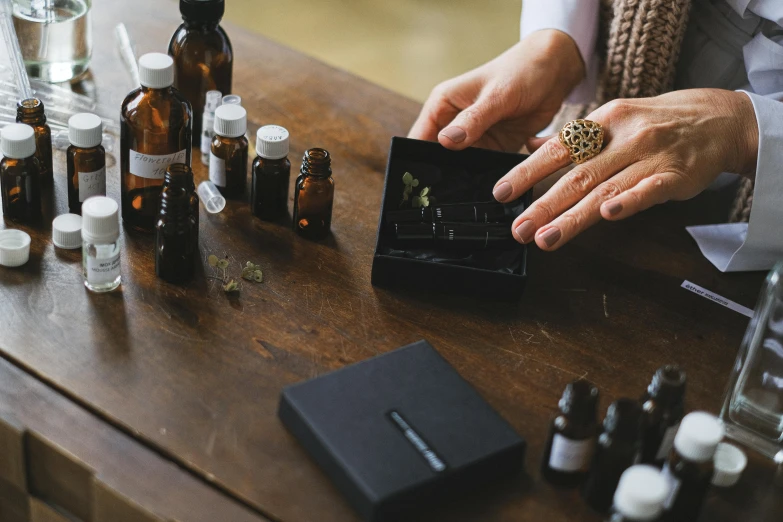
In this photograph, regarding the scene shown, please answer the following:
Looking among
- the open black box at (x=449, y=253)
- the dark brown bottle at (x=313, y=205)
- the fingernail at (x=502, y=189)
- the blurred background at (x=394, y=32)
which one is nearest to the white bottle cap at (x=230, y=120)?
the dark brown bottle at (x=313, y=205)

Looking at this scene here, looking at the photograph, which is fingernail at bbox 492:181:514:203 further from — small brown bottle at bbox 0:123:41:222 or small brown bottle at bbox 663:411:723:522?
small brown bottle at bbox 0:123:41:222

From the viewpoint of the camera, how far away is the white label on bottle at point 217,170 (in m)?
1.23

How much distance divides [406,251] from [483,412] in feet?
1.00

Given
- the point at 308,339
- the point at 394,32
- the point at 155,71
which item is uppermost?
the point at 155,71

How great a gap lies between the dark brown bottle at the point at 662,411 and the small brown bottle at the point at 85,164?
0.74 m

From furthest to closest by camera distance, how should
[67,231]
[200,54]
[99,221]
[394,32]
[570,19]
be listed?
[394,32] < [570,19] < [200,54] < [67,231] < [99,221]

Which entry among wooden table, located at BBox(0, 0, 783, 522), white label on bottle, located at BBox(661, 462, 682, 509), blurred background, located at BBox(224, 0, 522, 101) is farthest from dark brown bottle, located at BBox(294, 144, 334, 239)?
blurred background, located at BBox(224, 0, 522, 101)

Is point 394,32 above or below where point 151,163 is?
below

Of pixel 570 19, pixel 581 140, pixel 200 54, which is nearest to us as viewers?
pixel 581 140

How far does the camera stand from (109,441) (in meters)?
0.87

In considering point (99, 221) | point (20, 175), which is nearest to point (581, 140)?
point (99, 221)

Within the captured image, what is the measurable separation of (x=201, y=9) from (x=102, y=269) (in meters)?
0.43

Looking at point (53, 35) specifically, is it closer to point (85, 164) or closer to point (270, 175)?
point (85, 164)

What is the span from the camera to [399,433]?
0.85 metres
